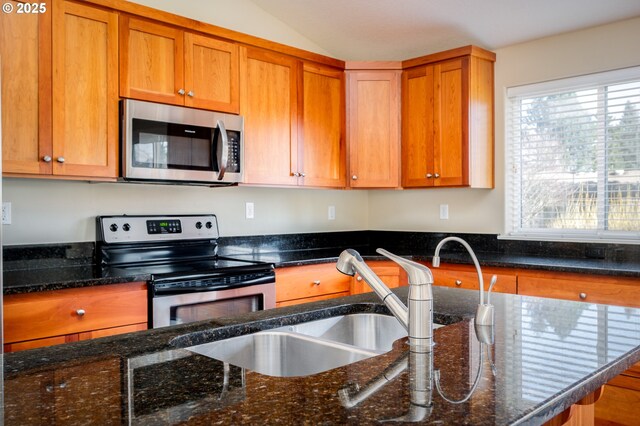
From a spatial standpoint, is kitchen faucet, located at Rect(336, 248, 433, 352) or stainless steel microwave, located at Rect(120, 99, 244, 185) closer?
kitchen faucet, located at Rect(336, 248, 433, 352)

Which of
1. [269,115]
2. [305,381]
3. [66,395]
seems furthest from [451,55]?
[66,395]

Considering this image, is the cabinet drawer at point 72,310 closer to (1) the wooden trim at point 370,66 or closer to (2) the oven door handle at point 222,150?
(2) the oven door handle at point 222,150

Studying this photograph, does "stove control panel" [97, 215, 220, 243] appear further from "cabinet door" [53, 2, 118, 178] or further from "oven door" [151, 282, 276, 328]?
"oven door" [151, 282, 276, 328]

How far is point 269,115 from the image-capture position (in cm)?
342

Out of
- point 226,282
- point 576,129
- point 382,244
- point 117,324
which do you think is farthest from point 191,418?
point 382,244

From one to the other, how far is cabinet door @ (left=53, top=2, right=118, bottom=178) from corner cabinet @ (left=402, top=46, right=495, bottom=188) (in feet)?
6.68

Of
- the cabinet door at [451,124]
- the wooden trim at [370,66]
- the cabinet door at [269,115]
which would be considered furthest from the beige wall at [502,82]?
the cabinet door at [269,115]

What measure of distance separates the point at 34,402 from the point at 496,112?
3458 millimetres

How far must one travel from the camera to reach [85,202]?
9.60ft

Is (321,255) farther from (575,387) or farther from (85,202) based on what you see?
(575,387)

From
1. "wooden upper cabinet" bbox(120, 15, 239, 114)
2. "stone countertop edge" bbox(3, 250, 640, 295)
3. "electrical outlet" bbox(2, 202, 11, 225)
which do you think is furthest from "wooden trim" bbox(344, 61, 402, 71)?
"electrical outlet" bbox(2, 202, 11, 225)

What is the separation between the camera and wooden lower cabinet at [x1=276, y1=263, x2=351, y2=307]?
3096 millimetres

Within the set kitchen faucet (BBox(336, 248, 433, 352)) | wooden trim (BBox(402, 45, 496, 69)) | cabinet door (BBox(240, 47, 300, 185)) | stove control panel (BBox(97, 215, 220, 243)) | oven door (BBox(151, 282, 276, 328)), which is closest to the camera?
kitchen faucet (BBox(336, 248, 433, 352))

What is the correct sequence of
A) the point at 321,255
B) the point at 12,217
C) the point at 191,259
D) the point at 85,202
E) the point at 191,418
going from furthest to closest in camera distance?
the point at 321,255, the point at 191,259, the point at 85,202, the point at 12,217, the point at 191,418
